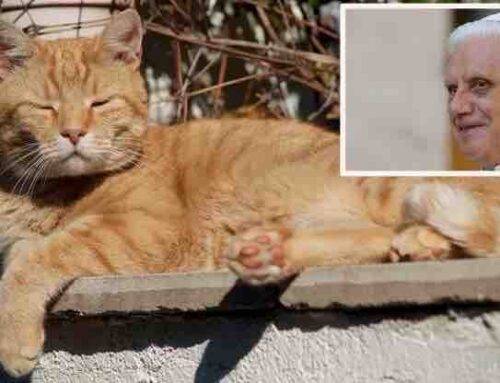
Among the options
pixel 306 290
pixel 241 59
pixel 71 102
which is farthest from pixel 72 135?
pixel 241 59

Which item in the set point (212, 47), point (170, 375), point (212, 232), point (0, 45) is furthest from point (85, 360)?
point (212, 47)

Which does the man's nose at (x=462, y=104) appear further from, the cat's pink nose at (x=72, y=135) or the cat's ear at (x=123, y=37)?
the cat's ear at (x=123, y=37)

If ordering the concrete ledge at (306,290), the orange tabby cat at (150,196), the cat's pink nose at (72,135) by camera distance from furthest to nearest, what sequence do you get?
the cat's pink nose at (72,135) < the orange tabby cat at (150,196) < the concrete ledge at (306,290)

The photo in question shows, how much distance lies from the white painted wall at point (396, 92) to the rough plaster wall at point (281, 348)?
0.47 m

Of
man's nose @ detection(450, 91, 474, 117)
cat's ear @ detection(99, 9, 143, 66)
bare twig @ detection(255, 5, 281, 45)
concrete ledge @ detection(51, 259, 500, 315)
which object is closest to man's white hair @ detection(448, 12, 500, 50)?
man's nose @ detection(450, 91, 474, 117)

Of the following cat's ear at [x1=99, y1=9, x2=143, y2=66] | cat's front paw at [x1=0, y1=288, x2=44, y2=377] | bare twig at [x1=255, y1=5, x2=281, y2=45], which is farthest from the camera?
bare twig at [x1=255, y1=5, x2=281, y2=45]

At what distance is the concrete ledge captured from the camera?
230 cm

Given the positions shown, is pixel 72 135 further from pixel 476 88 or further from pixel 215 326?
pixel 476 88

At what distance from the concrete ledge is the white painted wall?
0.40m

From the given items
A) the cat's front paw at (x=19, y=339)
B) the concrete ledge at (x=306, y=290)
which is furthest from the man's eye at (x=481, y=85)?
the cat's front paw at (x=19, y=339)

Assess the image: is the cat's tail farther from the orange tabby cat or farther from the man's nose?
the man's nose

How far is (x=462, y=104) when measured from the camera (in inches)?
106

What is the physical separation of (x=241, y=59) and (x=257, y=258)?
2.96 m

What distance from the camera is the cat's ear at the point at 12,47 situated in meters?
3.73
